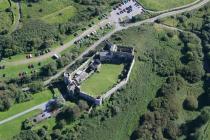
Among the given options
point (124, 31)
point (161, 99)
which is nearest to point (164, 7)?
point (124, 31)

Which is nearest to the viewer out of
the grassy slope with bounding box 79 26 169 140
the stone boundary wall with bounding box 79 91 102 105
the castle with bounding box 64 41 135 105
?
the grassy slope with bounding box 79 26 169 140

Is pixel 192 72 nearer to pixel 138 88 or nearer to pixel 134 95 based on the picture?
pixel 138 88

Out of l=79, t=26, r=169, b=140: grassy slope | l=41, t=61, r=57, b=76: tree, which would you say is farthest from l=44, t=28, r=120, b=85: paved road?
l=79, t=26, r=169, b=140: grassy slope

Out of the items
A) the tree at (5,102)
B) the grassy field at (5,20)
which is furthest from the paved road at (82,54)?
the grassy field at (5,20)

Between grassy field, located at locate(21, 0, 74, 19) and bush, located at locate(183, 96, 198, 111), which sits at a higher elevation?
grassy field, located at locate(21, 0, 74, 19)

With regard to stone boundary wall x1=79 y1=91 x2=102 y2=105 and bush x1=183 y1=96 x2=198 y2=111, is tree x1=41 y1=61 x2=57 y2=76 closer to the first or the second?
stone boundary wall x1=79 y1=91 x2=102 y2=105

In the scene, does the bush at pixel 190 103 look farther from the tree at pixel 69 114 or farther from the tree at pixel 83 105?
the tree at pixel 69 114

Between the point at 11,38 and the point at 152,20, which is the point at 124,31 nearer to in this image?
the point at 152,20
